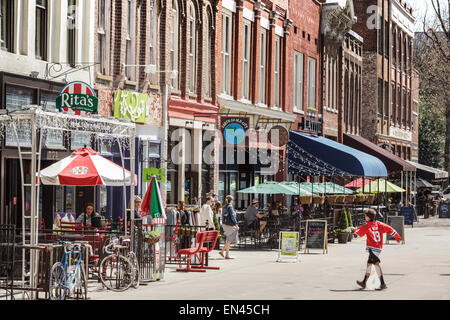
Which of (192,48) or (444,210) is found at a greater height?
(192,48)

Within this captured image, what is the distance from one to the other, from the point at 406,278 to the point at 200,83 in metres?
14.1

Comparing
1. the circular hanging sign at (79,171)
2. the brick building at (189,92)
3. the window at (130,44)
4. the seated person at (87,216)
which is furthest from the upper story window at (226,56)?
the circular hanging sign at (79,171)

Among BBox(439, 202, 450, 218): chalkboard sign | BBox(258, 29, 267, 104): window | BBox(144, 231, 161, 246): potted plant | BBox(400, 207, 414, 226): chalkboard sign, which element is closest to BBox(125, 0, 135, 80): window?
BBox(144, 231, 161, 246): potted plant

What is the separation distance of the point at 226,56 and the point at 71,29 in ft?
38.5

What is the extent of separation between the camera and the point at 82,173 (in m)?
19.5

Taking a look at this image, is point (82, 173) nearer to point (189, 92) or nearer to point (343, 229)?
point (189, 92)

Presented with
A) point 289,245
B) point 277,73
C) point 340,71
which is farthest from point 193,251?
point 340,71

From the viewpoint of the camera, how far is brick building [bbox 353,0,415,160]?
58.1m

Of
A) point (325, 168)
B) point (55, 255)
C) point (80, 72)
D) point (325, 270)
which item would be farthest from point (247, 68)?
point (55, 255)

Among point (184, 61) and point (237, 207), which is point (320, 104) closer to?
point (237, 207)

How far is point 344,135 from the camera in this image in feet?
169

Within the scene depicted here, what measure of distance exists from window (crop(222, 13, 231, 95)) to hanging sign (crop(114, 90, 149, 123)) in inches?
297

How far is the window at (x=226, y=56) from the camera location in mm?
34656

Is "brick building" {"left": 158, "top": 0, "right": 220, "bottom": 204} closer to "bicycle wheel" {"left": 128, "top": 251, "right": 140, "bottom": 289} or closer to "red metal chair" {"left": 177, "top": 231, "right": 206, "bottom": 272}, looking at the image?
"red metal chair" {"left": 177, "top": 231, "right": 206, "bottom": 272}
